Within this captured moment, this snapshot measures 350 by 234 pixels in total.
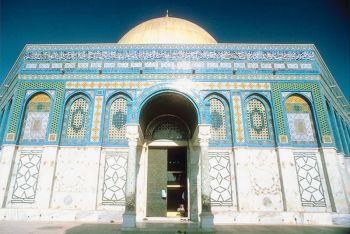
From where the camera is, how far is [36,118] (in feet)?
39.0

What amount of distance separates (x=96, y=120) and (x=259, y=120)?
7.34 meters

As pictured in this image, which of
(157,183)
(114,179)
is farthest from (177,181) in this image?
(114,179)

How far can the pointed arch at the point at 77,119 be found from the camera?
38.3 feet

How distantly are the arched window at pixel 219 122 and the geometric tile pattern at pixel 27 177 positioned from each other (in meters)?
7.59

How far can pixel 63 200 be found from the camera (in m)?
10.7

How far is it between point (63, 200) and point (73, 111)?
12.8 ft

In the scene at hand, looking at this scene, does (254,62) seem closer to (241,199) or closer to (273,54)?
(273,54)

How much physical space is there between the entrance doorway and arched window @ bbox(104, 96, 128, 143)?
1.63 meters

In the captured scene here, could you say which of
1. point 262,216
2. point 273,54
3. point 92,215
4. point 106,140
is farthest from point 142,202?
point 273,54

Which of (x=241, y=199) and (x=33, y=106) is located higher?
(x=33, y=106)

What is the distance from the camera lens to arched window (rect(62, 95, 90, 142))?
1170cm

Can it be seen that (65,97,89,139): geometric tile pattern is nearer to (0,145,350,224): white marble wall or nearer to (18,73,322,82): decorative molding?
(0,145,350,224): white marble wall

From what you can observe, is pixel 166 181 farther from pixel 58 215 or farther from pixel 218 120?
pixel 58 215

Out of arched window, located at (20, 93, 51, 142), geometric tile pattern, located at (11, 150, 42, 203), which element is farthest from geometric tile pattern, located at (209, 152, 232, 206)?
arched window, located at (20, 93, 51, 142)
